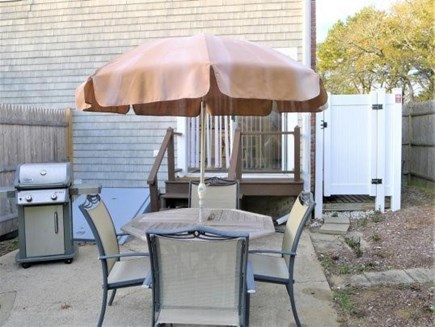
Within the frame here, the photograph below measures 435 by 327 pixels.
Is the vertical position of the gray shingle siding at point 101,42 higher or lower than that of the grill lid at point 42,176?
higher

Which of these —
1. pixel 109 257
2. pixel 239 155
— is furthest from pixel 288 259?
pixel 239 155

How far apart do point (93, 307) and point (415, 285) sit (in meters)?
2.90

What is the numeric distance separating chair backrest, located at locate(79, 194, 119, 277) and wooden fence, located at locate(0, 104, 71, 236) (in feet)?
11.0

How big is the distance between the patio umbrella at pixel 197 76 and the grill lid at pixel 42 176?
1.88 metres

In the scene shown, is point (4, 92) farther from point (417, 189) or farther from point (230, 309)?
point (417, 189)

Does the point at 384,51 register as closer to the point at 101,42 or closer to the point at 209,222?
the point at 101,42

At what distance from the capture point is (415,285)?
4094 millimetres

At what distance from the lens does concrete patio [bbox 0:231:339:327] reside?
3.54m

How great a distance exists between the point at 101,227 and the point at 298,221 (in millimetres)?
1463

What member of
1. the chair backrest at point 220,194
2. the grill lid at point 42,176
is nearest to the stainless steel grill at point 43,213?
the grill lid at point 42,176

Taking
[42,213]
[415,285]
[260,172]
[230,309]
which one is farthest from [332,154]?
[230,309]

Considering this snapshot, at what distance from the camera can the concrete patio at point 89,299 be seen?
11.6ft

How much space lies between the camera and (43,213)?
4.99 meters

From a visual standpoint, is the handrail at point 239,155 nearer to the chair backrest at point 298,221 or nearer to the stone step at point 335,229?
the stone step at point 335,229
